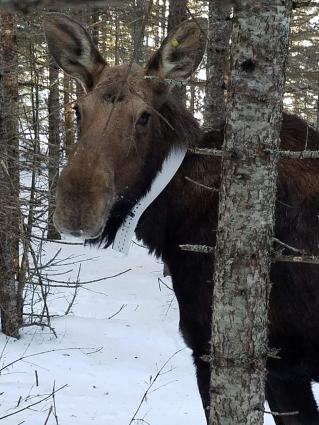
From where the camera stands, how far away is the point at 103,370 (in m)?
6.36

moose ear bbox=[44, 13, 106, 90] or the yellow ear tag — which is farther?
moose ear bbox=[44, 13, 106, 90]

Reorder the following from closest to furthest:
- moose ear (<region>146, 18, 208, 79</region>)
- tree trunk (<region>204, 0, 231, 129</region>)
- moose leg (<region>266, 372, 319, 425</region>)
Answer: moose ear (<region>146, 18, 208, 79</region>)
moose leg (<region>266, 372, 319, 425</region>)
tree trunk (<region>204, 0, 231, 129</region>)

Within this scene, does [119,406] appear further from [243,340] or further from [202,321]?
[243,340]

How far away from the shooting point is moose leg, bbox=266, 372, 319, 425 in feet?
→ 12.7

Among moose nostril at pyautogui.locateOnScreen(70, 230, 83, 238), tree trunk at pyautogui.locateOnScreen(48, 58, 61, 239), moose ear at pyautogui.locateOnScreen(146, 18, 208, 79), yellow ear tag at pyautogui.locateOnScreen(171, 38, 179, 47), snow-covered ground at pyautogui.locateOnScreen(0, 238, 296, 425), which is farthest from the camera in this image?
tree trunk at pyautogui.locateOnScreen(48, 58, 61, 239)

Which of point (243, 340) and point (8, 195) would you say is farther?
point (8, 195)

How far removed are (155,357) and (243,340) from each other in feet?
16.0

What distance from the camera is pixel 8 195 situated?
18.4ft

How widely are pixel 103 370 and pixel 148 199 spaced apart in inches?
135

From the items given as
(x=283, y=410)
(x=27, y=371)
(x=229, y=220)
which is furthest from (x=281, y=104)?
(x=27, y=371)

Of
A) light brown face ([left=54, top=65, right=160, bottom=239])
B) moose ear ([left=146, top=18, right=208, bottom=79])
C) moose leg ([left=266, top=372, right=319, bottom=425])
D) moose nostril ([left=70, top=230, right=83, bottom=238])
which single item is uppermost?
moose ear ([left=146, top=18, right=208, bottom=79])

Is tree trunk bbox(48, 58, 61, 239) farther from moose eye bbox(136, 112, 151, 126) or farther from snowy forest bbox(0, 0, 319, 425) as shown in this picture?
moose eye bbox(136, 112, 151, 126)

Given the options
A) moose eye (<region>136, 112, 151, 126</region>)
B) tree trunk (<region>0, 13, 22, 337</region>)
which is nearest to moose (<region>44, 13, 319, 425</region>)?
moose eye (<region>136, 112, 151, 126</region>)

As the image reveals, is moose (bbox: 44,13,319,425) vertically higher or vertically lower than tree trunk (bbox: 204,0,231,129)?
lower
